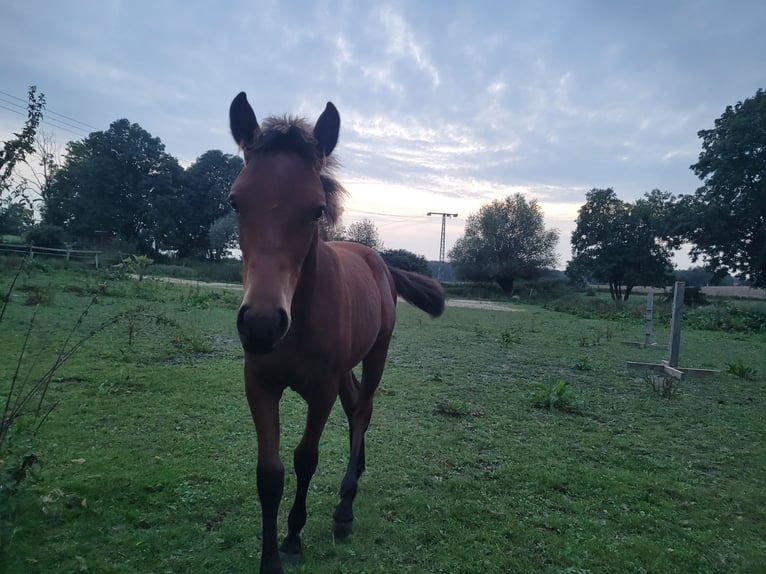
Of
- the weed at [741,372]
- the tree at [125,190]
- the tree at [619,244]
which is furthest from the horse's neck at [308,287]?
the tree at [125,190]

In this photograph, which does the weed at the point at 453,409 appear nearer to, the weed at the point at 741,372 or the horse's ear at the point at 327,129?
the horse's ear at the point at 327,129

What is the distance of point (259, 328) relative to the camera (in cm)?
173

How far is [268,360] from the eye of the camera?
2.30 metres

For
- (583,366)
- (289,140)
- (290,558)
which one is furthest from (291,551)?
(583,366)

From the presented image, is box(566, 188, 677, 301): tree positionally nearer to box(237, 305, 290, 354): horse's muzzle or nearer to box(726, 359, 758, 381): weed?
box(726, 359, 758, 381): weed

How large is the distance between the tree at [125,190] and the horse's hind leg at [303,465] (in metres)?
44.8

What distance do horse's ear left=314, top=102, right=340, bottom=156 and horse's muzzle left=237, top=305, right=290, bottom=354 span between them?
1.11 meters

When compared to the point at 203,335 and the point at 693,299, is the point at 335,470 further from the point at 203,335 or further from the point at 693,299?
the point at 693,299

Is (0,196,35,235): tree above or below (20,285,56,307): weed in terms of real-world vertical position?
above

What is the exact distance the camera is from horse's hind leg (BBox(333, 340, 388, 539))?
114 inches

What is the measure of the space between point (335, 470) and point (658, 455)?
326 centimetres

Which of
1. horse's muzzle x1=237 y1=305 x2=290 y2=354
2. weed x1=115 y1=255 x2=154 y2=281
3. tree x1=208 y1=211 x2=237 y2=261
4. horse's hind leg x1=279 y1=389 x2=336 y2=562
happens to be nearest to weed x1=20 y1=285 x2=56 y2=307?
weed x1=115 y1=255 x2=154 y2=281

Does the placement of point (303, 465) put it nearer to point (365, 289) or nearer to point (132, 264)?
point (365, 289)

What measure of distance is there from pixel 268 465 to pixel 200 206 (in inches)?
1980
